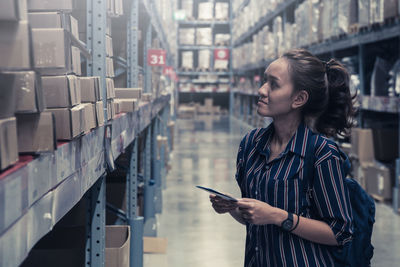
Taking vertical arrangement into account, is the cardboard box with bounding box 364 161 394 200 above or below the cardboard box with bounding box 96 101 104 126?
below

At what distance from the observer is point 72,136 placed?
48.4 inches

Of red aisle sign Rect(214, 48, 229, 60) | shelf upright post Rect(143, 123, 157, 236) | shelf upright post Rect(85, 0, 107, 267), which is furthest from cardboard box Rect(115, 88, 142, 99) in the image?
red aisle sign Rect(214, 48, 229, 60)

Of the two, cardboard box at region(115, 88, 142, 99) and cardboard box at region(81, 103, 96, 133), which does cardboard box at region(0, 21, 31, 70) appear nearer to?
cardboard box at region(81, 103, 96, 133)

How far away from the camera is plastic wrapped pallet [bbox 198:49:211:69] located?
17.8m

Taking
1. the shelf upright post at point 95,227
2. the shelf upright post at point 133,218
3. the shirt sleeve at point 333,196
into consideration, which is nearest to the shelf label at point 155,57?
the shelf upright post at point 133,218

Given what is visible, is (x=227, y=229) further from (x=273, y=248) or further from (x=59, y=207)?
(x=59, y=207)

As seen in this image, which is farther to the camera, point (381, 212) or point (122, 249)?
point (381, 212)

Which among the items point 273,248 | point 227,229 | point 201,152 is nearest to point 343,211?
point 273,248

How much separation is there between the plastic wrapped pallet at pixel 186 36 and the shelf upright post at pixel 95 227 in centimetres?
1633

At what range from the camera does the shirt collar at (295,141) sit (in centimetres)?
160

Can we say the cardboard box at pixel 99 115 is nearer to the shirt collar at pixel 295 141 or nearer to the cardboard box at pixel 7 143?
the shirt collar at pixel 295 141

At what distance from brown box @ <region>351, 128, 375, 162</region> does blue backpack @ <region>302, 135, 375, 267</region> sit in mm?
3817

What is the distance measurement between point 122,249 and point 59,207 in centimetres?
112

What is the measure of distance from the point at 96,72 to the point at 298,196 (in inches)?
31.5
